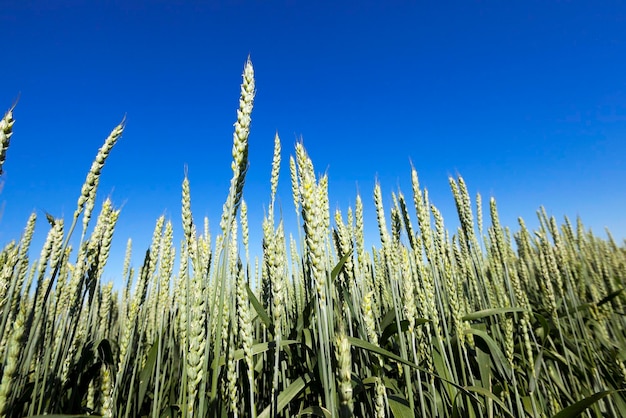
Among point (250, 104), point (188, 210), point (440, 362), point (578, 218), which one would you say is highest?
point (578, 218)

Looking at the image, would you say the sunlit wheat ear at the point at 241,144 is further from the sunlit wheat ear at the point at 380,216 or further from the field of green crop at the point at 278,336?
the sunlit wheat ear at the point at 380,216

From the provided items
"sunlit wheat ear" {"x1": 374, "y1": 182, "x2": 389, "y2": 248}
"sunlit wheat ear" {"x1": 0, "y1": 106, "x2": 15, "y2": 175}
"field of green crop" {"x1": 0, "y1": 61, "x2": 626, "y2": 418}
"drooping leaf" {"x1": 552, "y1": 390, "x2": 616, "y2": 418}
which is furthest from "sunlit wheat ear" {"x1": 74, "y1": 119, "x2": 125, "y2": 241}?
"drooping leaf" {"x1": 552, "y1": 390, "x2": 616, "y2": 418}

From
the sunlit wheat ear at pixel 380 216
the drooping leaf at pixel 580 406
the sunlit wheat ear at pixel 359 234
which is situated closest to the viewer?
the drooping leaf at pixel 580 406

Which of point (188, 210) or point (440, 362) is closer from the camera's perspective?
point (188, 210)

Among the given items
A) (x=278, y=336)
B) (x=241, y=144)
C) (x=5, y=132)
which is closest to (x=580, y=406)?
(x=278, y=336)

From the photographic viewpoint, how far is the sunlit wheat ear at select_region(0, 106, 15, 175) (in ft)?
4.11

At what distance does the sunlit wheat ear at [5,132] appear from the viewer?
125 centimetres

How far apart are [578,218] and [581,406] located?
24.1ft

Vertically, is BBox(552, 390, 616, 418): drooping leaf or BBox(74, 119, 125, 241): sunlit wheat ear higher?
BBox(74, 119, 125, 241): sunlit wheat ear

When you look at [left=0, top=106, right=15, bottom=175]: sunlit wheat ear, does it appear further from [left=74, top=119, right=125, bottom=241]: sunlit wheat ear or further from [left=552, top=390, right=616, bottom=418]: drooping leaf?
[left=552, top=390, right=616, bottom=418]: drooping leaf

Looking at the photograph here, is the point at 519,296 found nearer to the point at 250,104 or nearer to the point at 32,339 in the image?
the point at 250,104

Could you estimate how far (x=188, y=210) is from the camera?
157cm

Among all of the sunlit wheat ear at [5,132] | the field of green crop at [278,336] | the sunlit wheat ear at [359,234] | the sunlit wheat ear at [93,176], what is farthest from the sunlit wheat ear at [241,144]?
the sunlit wheat ear at [359,234]

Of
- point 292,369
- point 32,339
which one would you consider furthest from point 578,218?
point 32,339
